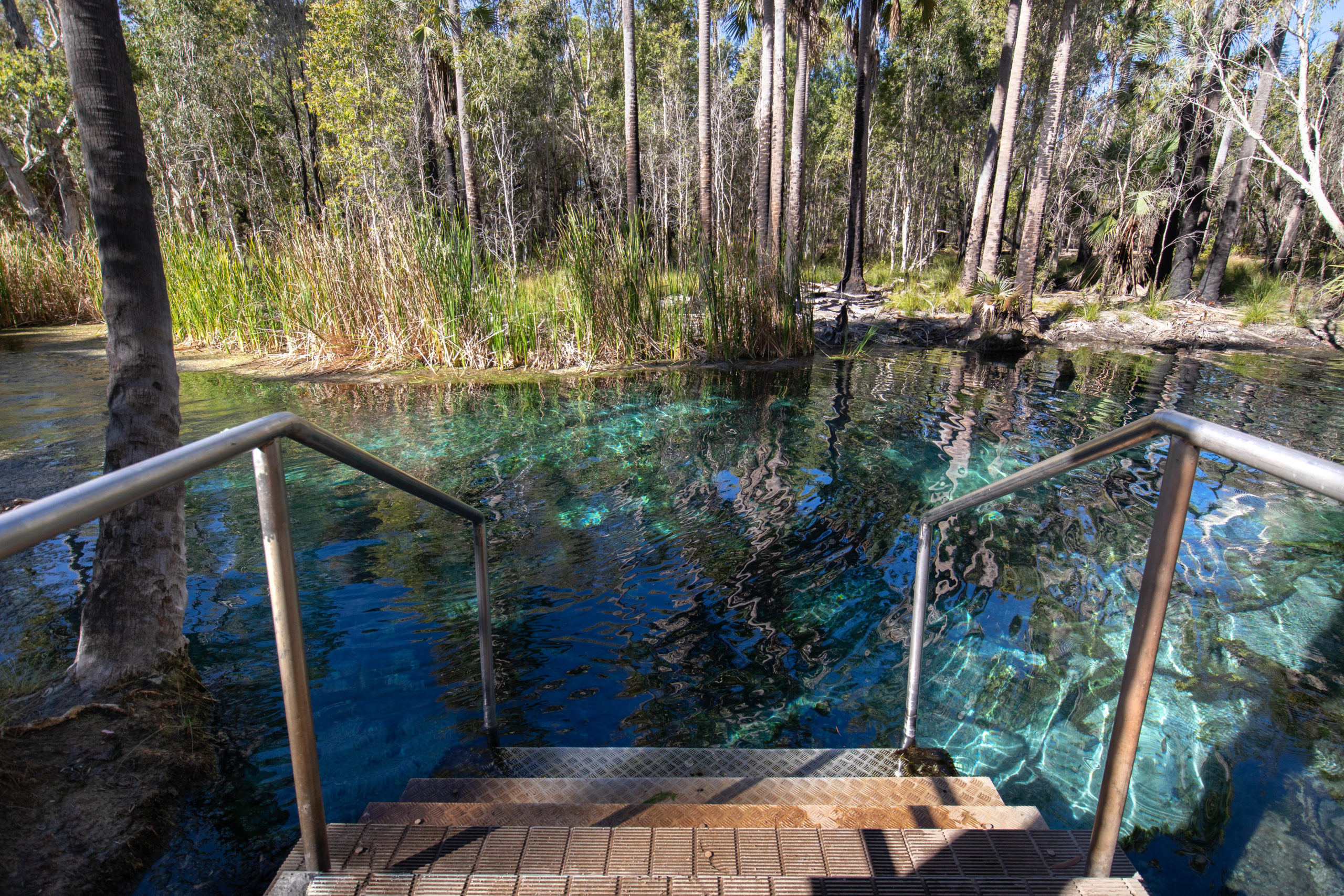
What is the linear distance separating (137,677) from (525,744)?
141cm

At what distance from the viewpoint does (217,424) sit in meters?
6.96

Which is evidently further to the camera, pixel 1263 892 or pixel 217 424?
pixel 217 424

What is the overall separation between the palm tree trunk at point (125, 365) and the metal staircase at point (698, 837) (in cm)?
141

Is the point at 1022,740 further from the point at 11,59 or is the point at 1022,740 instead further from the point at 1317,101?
the point at 11,59

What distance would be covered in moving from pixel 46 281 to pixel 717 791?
57.8 feet

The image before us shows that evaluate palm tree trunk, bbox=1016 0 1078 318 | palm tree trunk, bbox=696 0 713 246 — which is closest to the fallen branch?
palm tree trunk, bbox=696 0 713 246

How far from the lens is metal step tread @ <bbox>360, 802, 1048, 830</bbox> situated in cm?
175

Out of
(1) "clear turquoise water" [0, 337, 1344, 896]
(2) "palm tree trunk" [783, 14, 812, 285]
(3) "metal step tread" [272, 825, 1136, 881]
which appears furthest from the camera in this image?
(2) "palm tree trunk" [783, 14, 812, 285]

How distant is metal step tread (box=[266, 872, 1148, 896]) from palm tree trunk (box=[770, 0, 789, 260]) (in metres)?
12.3

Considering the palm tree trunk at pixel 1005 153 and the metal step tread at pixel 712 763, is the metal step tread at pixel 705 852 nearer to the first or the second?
the metal step tread at pixel 712 763

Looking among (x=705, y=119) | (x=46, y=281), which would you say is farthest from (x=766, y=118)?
(x=46, y=281)

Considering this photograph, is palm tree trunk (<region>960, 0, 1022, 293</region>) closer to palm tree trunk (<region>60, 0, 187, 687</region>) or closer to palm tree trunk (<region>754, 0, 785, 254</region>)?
palm tree trunk (<region>754, 0, 785, 254</region>)

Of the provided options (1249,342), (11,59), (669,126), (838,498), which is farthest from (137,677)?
(669,126)

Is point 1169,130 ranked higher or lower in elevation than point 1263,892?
higher
